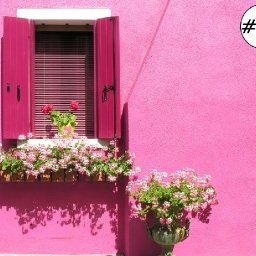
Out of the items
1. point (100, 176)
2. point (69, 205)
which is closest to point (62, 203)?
point (69, 205)

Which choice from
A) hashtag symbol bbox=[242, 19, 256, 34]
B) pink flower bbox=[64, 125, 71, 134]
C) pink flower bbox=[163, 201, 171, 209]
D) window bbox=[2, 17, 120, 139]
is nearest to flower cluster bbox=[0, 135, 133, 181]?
pink flower bbox=[64, 125, 71, 134]

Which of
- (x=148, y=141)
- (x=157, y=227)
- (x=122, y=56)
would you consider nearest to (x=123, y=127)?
(x=148, y=141)

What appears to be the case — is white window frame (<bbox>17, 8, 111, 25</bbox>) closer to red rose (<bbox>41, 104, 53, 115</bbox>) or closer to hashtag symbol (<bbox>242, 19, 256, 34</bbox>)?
red rose (<bbox>41, 104, 53, 115</bbox>)

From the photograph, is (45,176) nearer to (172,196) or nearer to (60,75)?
(60,75)

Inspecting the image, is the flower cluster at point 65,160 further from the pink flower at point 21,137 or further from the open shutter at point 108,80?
the open shutter at point 108,80

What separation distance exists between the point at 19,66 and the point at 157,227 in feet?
8.19

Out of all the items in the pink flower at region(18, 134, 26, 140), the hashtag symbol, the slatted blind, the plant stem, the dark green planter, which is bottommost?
the plant stem

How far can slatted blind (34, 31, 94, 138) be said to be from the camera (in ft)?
21.7

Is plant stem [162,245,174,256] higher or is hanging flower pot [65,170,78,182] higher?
hanging flower pot [65,170,78,182]

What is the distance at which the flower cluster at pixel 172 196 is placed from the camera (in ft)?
17.8

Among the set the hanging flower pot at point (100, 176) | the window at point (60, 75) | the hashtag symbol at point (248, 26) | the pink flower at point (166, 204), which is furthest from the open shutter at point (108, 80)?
the hashtag symbol at point (248, 26)

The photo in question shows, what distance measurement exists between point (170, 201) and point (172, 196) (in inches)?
2.2

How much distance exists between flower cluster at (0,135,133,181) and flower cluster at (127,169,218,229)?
0.30 m

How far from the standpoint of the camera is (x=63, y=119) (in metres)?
6.26
